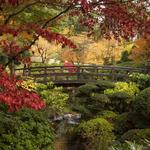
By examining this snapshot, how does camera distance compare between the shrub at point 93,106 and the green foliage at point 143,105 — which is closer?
the green foliage at point 143,105

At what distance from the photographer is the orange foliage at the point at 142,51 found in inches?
1093

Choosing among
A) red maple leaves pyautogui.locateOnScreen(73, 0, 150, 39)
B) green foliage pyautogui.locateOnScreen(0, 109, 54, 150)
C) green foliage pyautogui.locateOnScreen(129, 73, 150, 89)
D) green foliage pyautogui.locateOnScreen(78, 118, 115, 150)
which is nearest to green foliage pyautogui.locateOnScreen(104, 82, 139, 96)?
green foliage pyautogui.locateOnScreen(129, 73, 150, 89)

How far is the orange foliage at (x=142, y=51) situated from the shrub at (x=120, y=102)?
9.48 m

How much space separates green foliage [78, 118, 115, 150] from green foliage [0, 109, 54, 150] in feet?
15.8

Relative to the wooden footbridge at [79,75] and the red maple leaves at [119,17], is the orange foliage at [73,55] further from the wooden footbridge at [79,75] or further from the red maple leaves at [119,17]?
the red maple leaves at [119,17]

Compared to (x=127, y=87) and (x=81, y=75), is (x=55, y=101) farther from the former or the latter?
(x=81, y=75)

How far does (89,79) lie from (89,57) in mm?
10470

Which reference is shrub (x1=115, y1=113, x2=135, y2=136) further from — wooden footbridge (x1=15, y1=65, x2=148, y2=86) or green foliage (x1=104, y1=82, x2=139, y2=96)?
wooden footbridge (x1=15, y1=65, x2=148, y2=86)

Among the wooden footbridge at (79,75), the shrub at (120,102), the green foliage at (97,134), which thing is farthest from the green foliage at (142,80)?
the green foliage at (97,134)

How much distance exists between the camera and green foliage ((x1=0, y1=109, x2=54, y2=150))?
29.6ft

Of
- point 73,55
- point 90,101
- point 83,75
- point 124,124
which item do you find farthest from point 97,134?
point 73,55

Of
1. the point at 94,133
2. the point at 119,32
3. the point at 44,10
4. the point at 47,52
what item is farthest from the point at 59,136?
the point at 47,52

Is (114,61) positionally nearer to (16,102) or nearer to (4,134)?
(4,134)

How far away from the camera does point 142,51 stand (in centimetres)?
2847
